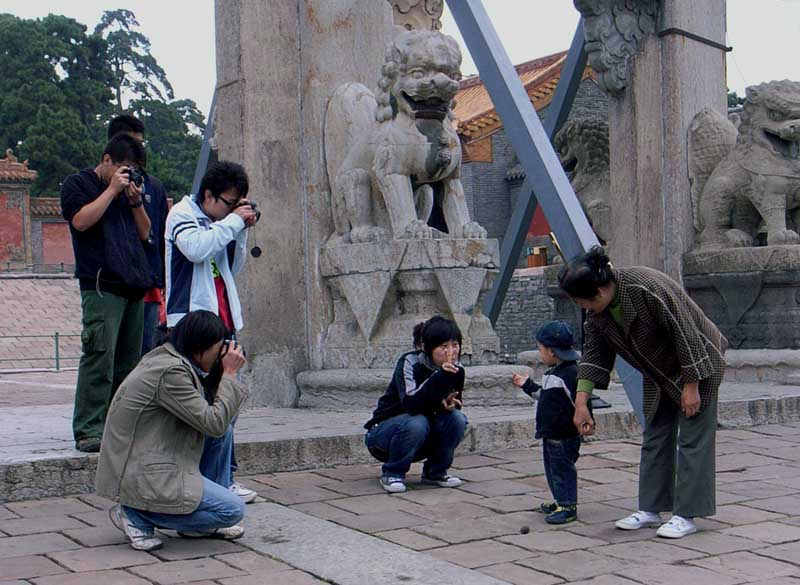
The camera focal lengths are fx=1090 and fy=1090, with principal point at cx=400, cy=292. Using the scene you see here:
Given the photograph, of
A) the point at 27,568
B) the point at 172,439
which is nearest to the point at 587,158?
the point at 172,439

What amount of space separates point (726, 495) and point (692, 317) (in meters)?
1.14

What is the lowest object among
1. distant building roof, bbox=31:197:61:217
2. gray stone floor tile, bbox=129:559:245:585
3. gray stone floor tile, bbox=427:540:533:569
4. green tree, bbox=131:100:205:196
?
gray stone floor tile, bbox=427:540:533:569

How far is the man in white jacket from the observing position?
4629mm

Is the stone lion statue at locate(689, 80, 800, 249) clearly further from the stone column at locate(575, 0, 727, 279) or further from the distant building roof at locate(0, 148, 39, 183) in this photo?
the distant building roof at locate(0, 148, 39, 183)

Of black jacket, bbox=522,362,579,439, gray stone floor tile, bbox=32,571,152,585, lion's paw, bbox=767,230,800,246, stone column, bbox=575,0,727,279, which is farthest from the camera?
stone column, bbox=575,0,727,279

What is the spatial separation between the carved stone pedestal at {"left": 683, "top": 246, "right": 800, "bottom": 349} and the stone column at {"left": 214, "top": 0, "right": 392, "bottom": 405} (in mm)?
3817

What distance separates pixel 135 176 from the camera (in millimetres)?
5074

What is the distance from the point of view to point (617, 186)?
33.8 feet

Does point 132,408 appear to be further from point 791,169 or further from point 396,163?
point 791,169

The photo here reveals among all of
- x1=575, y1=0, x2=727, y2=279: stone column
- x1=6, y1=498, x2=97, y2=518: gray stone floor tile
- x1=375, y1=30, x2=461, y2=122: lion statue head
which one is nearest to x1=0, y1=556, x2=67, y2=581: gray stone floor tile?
x1=6, y1=498, x2=97, y2=518: gray stone floor tile

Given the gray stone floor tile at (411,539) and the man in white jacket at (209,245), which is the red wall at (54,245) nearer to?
the man in white jacket at (209,245)

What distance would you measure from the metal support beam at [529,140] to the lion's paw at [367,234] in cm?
100

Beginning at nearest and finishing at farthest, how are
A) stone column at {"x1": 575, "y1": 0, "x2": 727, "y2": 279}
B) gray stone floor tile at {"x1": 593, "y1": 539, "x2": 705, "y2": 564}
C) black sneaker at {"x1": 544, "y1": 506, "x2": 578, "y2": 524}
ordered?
gray stone floor tile at {"x1": 593, "y1": 539, "x2": 705, "y2": 564} < black sneaker at {"x1": 544, "y1": 506, "x2": 578, "y2": 524} < stone column at {"x1": 575, "y1": 0, "x2": 727, "y2": 279}

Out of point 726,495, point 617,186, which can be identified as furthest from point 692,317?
point 617,186
